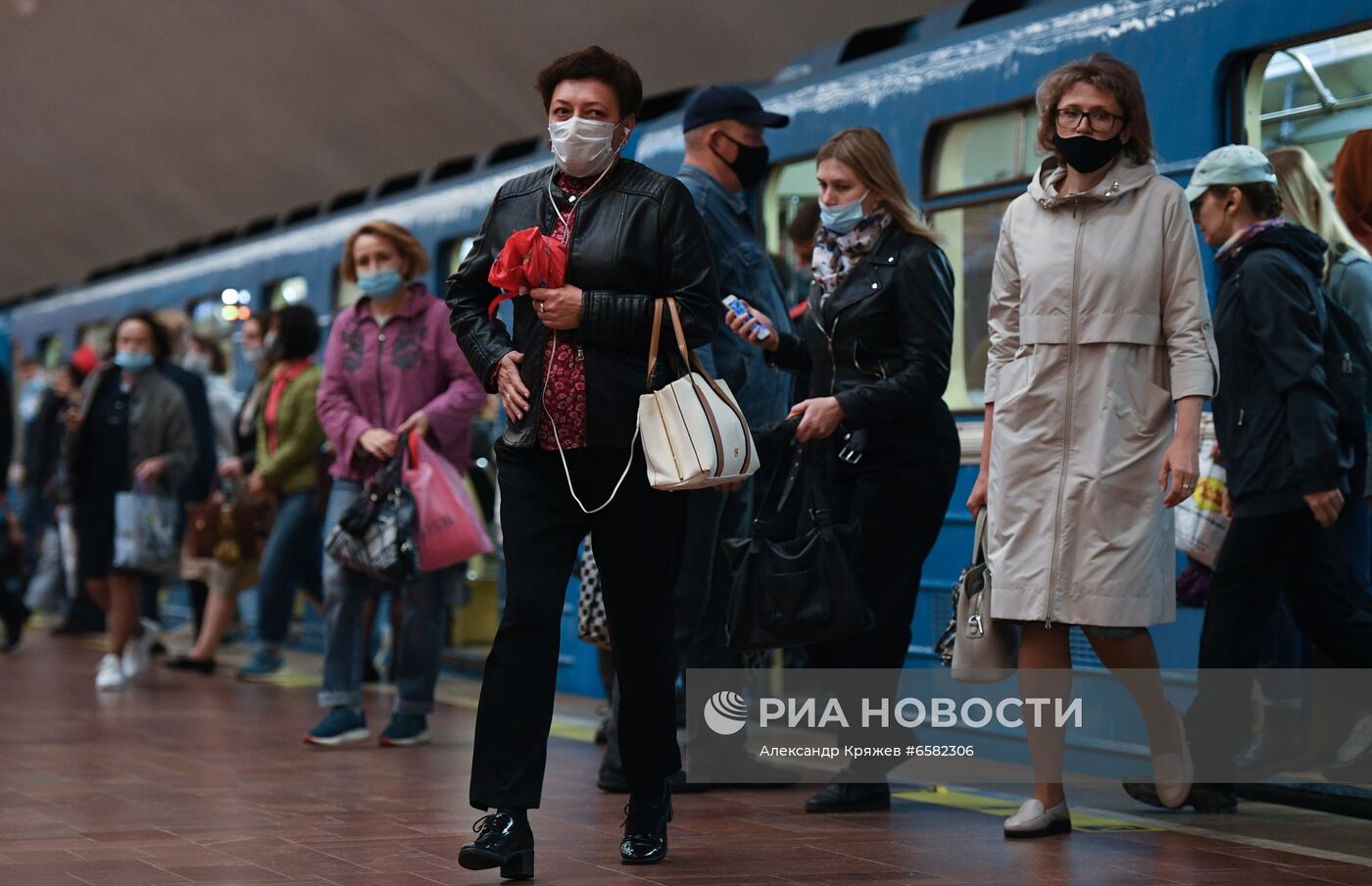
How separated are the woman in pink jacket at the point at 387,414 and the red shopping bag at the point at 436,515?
0.10 metres

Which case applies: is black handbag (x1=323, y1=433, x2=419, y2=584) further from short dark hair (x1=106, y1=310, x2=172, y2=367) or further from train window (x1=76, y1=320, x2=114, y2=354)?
train window (x1=76, y1=320, x2=114, y2=354)

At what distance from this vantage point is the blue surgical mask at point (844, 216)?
19.4 feet

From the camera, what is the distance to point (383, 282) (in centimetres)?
746

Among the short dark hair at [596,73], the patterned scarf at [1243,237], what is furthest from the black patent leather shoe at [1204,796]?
the short dark hair at [596,73]

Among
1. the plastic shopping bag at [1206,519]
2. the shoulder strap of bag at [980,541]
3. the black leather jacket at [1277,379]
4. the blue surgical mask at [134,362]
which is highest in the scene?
the blue surgical mask at [134,362]

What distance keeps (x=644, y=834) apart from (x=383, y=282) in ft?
10.5

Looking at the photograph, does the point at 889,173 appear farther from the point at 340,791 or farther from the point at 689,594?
the point at 340,791

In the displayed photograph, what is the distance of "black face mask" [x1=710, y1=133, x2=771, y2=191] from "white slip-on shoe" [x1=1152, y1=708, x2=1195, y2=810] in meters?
2.16

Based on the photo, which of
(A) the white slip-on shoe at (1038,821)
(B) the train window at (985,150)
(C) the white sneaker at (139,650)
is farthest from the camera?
(C) the white sneaker at (139,650)

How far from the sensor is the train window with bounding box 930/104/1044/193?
680 centimetres

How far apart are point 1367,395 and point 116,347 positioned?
6.84 meters

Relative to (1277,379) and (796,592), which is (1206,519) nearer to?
(1277,379)

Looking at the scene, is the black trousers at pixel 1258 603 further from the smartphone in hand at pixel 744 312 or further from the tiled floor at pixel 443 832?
the smartphone in hand at pixel 744 312

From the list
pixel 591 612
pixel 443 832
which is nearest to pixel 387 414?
pixel 591 612
